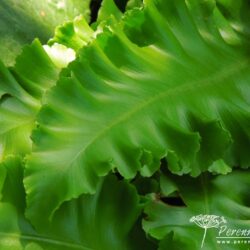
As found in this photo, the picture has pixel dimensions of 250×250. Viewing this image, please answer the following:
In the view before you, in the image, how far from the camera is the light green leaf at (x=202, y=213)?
1.12 meters

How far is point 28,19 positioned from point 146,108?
1.90 ft

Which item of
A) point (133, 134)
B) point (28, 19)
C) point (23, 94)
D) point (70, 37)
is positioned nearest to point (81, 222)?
point (133, 134)

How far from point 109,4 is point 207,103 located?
0.44 metres

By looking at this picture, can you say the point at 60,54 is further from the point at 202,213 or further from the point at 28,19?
the point at 202,213

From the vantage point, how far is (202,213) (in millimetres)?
1193

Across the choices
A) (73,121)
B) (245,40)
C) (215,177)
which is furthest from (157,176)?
(245,40)

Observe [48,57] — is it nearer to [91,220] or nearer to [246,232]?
[91,220]

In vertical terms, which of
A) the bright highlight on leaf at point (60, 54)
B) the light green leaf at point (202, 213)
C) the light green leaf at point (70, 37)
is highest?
the light green leaf at point (70, 37)

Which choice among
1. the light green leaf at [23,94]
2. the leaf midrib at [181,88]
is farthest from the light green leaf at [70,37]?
the leaf midrib at [181,88]

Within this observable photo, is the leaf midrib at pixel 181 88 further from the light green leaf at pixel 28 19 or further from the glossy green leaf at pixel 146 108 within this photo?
the light green leaf at pixel 28 19

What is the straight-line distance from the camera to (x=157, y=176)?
1217 millimetres

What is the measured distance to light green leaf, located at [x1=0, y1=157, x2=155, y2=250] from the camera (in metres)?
1.05

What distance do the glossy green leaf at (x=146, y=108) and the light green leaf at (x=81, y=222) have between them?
6 centimetres

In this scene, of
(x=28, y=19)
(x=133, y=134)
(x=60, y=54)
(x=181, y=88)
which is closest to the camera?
(x=133, y=134)
